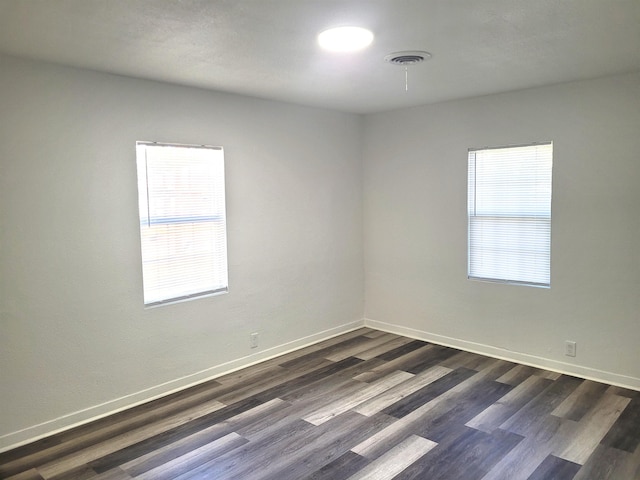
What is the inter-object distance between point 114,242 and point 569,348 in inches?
145

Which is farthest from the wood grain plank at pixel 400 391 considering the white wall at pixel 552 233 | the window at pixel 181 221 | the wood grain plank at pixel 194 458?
the window at pixel 181 221

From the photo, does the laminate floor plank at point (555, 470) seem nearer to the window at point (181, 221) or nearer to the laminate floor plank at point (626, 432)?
the laminate floor plank at point (626, 432)

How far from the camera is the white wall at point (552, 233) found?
3670 millimetres

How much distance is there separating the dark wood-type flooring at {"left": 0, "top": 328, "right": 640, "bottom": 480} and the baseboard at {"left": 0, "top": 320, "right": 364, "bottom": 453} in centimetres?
7

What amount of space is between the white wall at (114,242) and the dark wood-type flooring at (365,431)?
28 cm

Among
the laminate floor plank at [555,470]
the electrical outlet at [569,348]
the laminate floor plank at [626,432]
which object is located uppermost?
A: the electrical outlet at [569,348]

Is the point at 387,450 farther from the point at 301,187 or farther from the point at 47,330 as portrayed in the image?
the point at 301,187

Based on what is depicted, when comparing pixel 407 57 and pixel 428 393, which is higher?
pixel 407 57

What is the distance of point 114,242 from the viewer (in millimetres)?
3420

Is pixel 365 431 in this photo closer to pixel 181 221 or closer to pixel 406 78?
pixel 181 221

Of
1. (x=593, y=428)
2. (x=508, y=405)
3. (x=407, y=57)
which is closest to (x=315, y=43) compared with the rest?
(x=407, y=57)

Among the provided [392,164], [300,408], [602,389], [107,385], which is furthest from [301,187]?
[602,389]

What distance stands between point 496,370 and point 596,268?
117cm

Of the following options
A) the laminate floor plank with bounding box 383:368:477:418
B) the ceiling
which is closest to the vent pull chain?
the ceiling
